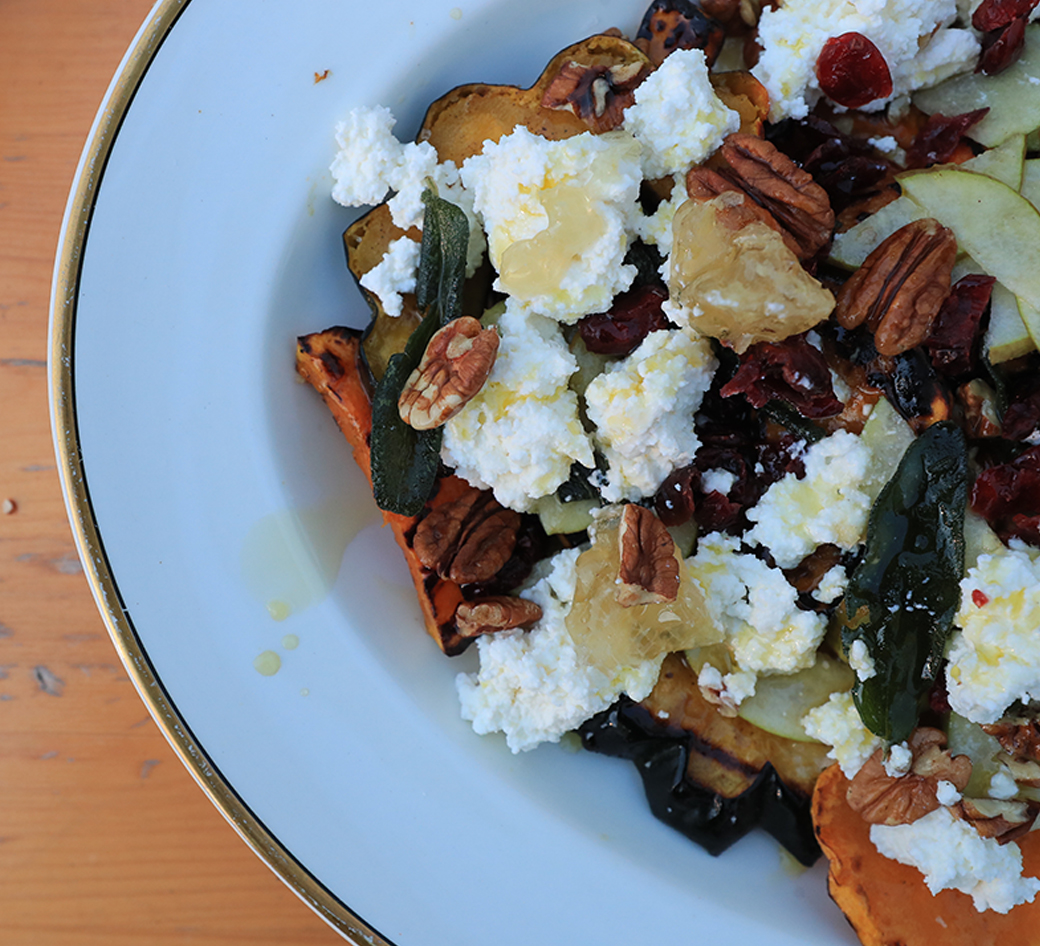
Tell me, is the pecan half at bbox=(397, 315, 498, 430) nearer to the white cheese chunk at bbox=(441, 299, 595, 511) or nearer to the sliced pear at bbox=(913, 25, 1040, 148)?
the white cheese chunk at bbox=(441, 299, 595, 511)

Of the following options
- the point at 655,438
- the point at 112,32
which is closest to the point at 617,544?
the point at 655,438

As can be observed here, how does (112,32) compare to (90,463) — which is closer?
(90,463)

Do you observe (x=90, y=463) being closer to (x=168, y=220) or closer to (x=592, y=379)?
(x=168, y=220)

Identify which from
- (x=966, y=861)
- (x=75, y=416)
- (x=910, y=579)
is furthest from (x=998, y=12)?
(x=75, y=416)

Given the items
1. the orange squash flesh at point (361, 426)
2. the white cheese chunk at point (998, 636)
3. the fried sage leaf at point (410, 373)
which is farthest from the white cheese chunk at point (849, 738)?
the fried sage leaf at point (410, 373)

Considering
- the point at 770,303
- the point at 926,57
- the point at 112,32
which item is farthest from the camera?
the point at 112,32

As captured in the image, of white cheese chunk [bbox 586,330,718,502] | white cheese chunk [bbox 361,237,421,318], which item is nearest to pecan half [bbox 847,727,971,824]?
white cheese chunk [bbox 586,330,718,502]
